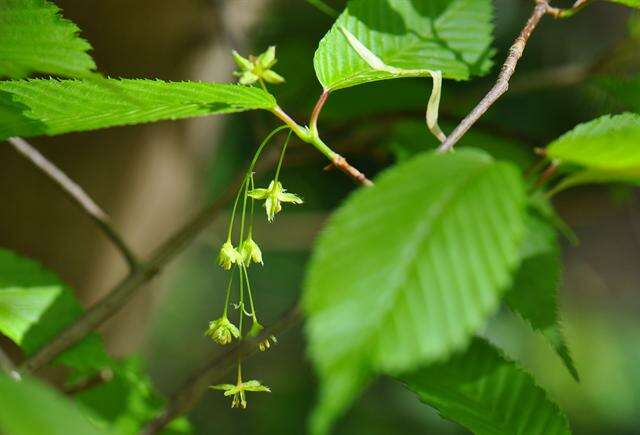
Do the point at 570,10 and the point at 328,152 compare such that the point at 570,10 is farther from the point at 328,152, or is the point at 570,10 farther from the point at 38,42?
the point at 38,42

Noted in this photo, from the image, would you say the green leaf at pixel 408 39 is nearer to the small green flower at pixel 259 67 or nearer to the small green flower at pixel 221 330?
the small green flower at pixel 259 67

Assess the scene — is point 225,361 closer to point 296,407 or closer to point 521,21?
point 521,21

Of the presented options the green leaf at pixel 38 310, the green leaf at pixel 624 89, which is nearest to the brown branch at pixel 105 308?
the green leaf at pixel 38 310

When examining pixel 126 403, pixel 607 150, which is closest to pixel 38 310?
pixel 126 403

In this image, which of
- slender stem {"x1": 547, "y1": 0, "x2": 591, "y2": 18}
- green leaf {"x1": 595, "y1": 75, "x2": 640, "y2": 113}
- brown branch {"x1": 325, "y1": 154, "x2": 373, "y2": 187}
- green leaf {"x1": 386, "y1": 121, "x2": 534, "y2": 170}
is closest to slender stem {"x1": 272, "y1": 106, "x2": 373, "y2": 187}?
brown branch {"x1": 325, "y1": 154, "x2": 373, "y2": 187}

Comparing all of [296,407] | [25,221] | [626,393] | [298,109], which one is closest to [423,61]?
[298,109]
